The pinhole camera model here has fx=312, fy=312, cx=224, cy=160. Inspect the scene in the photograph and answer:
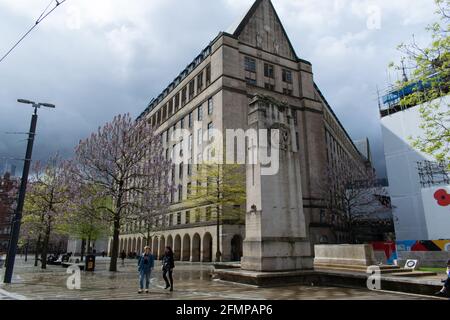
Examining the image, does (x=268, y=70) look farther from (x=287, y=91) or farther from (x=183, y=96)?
(x=183, y=96)

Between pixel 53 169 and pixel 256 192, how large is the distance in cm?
2645

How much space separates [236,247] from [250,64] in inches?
1061

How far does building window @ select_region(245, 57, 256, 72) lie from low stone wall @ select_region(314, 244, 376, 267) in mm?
34759

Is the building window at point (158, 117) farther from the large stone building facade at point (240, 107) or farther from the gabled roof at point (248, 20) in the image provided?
the gabled roof at point (248, 20)

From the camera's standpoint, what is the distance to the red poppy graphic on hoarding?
34531 mm

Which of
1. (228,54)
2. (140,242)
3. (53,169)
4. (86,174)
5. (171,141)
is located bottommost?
(140,242)

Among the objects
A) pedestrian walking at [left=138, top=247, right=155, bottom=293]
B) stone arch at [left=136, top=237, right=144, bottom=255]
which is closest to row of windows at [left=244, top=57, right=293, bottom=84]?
pedestrian walking at [left=138, top=247, right=155, bottom=293]

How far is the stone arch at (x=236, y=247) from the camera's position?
39.1 meters

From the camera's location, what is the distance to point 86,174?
23.6 metres

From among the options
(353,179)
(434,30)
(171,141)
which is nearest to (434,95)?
(434,30)

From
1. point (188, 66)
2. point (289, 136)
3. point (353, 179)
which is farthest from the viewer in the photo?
point (188, 66)

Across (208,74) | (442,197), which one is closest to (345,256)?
(442,197)

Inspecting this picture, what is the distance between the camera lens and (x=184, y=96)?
55.7 m

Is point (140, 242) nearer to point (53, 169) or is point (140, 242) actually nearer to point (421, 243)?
point (53, 169)
